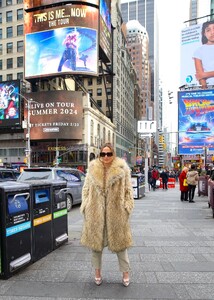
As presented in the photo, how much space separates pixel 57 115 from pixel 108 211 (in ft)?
182

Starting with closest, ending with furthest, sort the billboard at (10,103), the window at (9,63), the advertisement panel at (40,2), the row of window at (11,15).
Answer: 1. the advertisement panel at (40,2)
2. the billboard at (10,103)
3. the window at (9,63)
4. the row of window at (11,15)

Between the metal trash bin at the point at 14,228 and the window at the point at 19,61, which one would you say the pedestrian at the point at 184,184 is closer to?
the metal trash bin at the point at 14,228

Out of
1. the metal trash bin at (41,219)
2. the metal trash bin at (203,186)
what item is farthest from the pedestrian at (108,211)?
the metal trash bin at (203,186)

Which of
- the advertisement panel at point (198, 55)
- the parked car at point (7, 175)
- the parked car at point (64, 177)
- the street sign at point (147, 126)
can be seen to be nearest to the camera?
the parked car at point (64, 177)

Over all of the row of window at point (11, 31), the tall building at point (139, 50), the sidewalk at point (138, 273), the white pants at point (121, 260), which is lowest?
the sidewalk at point (138, 273)

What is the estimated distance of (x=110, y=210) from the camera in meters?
4.19

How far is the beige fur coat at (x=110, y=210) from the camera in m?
4.18

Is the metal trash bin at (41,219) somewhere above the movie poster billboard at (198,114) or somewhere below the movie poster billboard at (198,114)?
A: below

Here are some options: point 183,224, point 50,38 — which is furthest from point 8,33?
point 183,224

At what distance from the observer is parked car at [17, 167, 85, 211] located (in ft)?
37.7

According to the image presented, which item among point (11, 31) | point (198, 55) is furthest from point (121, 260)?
point (11, 31)

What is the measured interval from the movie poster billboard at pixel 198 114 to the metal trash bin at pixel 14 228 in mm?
32029

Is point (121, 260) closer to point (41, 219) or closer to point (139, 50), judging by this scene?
point (41, 219)

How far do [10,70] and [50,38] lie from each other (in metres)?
15.5
